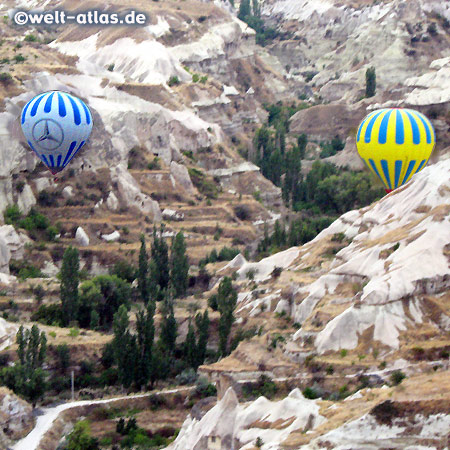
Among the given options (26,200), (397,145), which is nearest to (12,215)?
(26,200)

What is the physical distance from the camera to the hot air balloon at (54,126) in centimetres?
6750

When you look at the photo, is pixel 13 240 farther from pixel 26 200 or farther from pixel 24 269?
pixel 26 200

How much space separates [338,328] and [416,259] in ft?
12.5

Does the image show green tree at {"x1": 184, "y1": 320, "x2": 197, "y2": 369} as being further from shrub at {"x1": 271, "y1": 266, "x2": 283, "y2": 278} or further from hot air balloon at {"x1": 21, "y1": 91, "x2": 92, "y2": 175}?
hot air balloon at {"x1": 21, "y1": 91, "x2": 92, "y2": 175}

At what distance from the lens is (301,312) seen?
2068 inches

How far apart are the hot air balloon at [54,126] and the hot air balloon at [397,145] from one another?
13115 millimetres

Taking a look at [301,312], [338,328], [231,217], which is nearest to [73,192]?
[231,217]

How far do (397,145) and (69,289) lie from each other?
17.1m

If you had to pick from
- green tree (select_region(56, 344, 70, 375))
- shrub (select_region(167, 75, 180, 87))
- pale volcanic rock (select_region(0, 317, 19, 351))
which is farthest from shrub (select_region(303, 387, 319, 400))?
shrub (select_region(167, 75, 180, 87))

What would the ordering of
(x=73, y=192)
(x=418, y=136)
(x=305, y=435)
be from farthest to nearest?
(x=73, y=192) → (x=418, y=136) → (x=305, y=435)

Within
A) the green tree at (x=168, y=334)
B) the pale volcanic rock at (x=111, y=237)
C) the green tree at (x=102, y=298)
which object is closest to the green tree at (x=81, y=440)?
the green tree at (x=168, y=334)

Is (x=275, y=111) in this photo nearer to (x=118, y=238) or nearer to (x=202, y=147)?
(x=202, y=147)

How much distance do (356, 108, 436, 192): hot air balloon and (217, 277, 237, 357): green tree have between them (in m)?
14.3

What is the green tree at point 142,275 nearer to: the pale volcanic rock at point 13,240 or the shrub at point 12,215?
the pale volcanic rock at point 13,240
